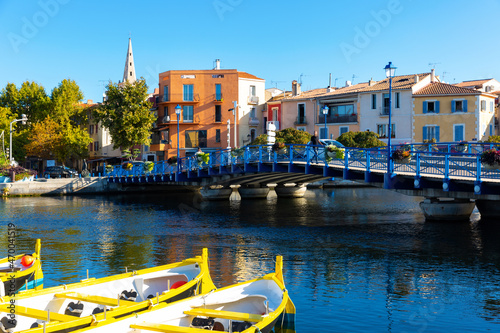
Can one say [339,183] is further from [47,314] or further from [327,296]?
[47,314]

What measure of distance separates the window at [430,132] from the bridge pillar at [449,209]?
33320 mm

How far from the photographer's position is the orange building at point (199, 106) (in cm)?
7762

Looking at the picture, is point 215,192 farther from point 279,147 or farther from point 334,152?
point 334,152

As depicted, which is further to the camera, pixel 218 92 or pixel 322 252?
pixel 218 92

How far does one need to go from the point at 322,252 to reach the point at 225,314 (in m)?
14.1

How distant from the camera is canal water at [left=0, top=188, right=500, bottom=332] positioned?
16.6 metres

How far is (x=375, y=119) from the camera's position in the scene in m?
70.5

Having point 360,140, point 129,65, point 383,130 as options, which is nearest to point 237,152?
point 360,140

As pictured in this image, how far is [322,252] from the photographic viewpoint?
26219 millimetres

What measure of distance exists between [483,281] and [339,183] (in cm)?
5158

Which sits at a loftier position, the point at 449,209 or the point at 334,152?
the point at 334,152

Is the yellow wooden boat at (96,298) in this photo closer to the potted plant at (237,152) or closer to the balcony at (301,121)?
the potted plant at (237,152)

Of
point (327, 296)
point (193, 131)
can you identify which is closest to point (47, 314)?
point (327, 296)

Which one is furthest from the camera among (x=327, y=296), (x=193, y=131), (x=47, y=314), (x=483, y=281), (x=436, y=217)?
(x=193, y=131)
